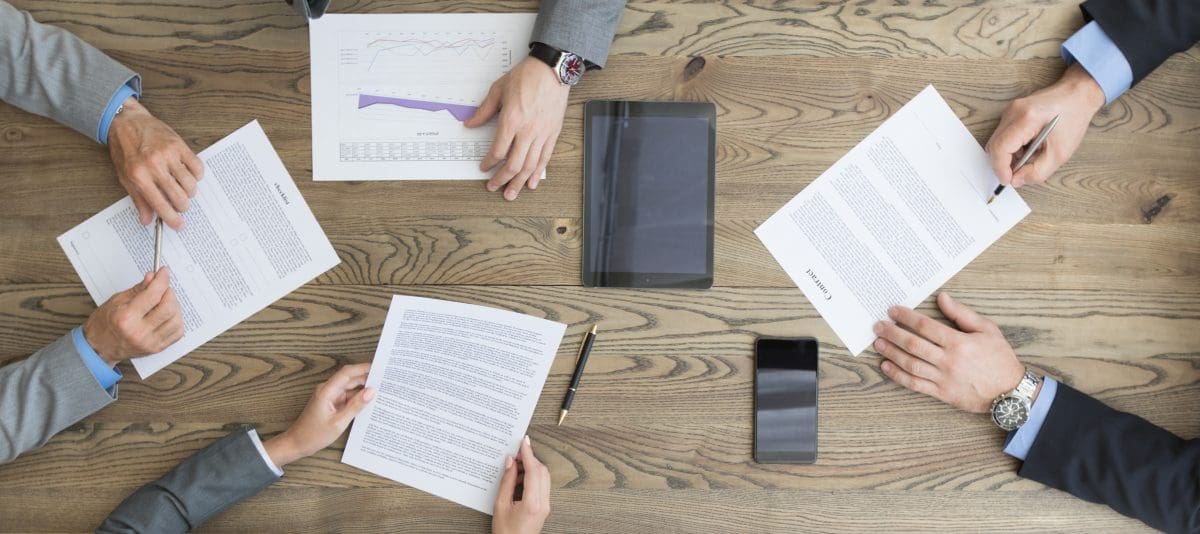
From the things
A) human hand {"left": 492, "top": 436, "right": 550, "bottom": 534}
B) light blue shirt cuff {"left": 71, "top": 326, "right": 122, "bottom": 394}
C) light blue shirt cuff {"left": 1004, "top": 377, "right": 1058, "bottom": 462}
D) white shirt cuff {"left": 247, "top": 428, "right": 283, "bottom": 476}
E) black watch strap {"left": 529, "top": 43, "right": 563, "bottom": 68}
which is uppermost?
black watch strap {"left": 529, "top": 43, "right": 563, "bottom": 68}

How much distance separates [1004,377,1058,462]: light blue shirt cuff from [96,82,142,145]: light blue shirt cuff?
1.55m

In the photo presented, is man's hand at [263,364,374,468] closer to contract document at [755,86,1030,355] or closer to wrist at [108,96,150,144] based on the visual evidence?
wrist at [108,96,150,144]

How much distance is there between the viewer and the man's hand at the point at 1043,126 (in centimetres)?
137

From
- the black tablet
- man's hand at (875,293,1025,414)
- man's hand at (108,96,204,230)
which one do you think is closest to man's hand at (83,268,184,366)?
man's hand at (108,96,204,230)

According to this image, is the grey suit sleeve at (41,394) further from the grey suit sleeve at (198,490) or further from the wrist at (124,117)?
the wrist at (124,117)

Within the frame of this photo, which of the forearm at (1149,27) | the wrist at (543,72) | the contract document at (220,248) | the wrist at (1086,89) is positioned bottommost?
the contract document at (220,248)

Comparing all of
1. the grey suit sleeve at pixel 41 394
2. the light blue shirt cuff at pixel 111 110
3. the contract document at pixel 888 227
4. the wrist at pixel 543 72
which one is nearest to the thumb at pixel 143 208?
the light blue shirt cuff at pixel 111 110

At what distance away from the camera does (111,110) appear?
1408mm

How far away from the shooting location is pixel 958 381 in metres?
1.37

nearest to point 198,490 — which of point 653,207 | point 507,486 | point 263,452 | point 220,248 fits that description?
point 263,452

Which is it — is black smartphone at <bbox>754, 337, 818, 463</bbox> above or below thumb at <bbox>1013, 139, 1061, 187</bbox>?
below

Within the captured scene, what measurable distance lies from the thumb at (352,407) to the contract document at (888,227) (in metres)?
0.69

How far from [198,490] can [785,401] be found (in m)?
0.95

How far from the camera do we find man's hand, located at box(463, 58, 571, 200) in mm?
1374
